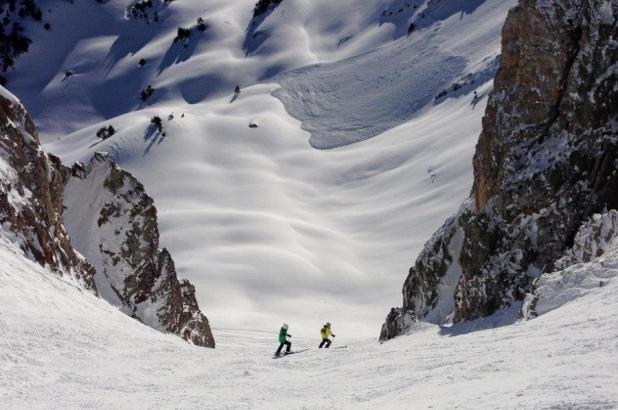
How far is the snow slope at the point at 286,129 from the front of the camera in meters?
65.9

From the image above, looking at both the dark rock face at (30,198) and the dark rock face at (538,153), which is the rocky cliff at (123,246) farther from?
the dark rock face at (538,153)

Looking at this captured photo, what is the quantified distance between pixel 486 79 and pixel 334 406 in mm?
88139

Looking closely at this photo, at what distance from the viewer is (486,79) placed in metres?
98.0

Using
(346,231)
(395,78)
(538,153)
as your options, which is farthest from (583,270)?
(395,78)

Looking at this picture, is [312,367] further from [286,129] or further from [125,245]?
[286,129]

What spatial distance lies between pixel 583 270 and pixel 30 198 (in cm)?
2022

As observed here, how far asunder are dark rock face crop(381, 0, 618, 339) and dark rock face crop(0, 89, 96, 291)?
12848mm

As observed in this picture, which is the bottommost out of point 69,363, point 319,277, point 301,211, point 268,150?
point 69,363

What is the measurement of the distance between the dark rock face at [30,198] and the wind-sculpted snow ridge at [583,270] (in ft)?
56.6

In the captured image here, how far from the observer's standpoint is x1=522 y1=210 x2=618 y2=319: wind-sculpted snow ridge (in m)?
18.6

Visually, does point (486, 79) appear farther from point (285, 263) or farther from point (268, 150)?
point (285, 263)

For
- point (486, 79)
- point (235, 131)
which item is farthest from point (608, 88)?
point (235, 131)

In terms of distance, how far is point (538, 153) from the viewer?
26.0 meters

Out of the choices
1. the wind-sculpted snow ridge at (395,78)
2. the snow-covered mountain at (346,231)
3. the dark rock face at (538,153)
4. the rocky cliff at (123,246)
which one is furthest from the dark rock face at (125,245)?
the wind-sculpted snow ridge at (395,78)
